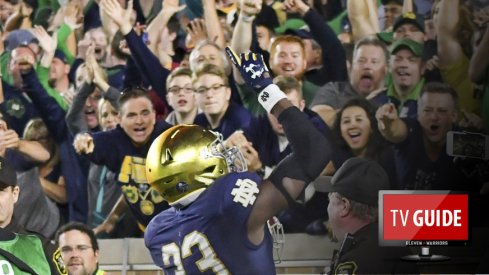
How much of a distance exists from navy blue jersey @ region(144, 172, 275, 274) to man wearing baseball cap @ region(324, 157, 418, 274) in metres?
2.12

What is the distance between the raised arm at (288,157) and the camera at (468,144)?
234 cm

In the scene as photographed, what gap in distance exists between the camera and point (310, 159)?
3.63m

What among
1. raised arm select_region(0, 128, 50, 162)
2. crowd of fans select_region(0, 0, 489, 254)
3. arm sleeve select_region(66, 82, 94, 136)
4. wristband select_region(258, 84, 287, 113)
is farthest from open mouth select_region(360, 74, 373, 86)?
wristband select_region(258, 84, 287, 113)

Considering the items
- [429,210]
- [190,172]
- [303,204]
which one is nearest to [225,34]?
[303,204]

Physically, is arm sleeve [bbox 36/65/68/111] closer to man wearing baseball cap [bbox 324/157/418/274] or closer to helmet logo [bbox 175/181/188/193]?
man wearing baseball cap [bbox 324/157/418/274]

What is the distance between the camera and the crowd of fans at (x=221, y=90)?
5996 millimetres

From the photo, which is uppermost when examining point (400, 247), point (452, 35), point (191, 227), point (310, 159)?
point (452, 35)

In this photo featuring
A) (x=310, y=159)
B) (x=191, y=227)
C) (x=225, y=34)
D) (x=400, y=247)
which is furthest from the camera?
(x=225, y=34)

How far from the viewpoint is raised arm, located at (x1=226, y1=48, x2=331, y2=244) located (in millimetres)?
3625

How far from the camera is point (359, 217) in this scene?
603cm

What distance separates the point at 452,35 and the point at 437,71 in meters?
0.21

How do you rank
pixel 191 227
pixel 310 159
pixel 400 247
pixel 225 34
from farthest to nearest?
pixel 225 34 < pixel 400 247 < pixel 191 227 < pixel 310 159

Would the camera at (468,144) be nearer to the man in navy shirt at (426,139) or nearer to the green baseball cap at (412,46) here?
the man in navy shirt at (426,139)

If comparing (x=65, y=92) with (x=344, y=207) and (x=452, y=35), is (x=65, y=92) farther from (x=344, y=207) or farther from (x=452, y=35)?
(x=452, y=35)
